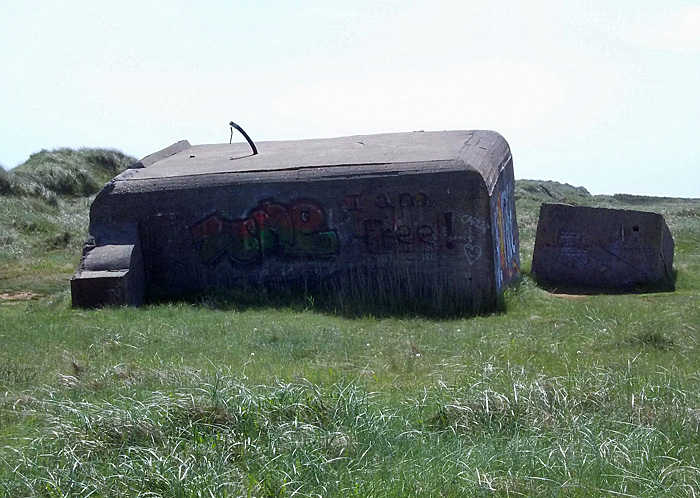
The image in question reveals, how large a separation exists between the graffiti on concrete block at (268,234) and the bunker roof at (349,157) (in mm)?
567

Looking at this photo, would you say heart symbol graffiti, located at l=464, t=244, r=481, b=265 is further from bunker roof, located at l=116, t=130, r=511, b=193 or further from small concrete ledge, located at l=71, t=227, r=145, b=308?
small concrete ledge, located at l=71, t=227, r=145, b=308

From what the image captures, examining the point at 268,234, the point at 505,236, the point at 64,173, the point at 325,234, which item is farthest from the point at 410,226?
the point at 64,173

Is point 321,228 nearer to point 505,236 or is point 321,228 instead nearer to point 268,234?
point 268,234

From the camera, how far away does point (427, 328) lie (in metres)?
9.66

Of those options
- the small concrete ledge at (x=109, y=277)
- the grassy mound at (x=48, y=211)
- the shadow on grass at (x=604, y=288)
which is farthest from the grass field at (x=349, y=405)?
the grassy mound at (x=48, y=211)

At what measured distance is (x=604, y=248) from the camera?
44.4 ft

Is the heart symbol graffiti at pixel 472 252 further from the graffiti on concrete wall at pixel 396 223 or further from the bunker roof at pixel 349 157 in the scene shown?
the bunker roof at pixel 349 157

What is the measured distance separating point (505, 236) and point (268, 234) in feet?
11.1

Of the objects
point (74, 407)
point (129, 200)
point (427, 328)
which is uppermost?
point (129, 200)

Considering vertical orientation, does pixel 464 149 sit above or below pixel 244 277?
above

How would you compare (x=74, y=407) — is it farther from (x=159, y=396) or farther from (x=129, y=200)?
(x=129, y=200)

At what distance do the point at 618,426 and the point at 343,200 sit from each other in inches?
258

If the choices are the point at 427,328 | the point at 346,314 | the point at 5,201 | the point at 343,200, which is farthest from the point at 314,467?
the point at 5,201

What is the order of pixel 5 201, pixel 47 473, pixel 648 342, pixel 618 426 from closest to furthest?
pixel 47 473 → pixel 618 426 → pixel 648 342 → pixel 5 201
